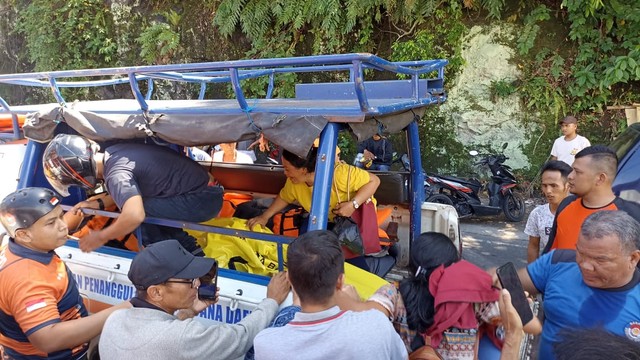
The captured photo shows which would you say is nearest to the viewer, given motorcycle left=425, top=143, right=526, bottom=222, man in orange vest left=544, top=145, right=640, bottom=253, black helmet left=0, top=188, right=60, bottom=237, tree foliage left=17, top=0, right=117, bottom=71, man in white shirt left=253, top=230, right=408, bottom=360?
man in white shirt left=253, top=230, right=408, bottom=360

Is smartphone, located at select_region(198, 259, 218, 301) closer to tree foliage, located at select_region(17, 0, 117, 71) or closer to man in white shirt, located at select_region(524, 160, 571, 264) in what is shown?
man in white shirt, located at select_region(524, 160, 571, 264)

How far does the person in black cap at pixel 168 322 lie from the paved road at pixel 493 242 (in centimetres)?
458

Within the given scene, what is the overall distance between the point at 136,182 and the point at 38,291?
1096mm

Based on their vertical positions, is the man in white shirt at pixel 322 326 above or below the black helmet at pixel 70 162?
below

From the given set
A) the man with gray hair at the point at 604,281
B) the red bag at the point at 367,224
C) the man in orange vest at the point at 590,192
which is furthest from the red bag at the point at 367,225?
the man with gray hair at the point at 604,281

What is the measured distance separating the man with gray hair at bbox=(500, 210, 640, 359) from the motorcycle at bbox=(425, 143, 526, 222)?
17.6ft

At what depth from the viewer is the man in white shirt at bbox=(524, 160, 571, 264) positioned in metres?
3.52

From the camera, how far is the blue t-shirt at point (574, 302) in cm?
198

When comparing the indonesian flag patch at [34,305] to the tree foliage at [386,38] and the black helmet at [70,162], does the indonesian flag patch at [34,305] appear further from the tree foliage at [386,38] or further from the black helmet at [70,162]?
the tree foliage at [386,38]

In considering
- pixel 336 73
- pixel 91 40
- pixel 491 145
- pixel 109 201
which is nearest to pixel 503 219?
pixel 491 145

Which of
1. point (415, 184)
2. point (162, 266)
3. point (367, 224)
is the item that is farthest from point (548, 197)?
point (162, 266)

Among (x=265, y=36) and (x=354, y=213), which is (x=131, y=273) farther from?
(x=265, y=36)

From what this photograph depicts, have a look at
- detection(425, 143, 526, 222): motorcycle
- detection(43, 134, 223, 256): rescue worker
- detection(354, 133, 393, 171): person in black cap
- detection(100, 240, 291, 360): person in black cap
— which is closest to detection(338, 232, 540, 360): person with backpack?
detection(100, 240, 291, 360): person in black cap

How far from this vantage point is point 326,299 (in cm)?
178
